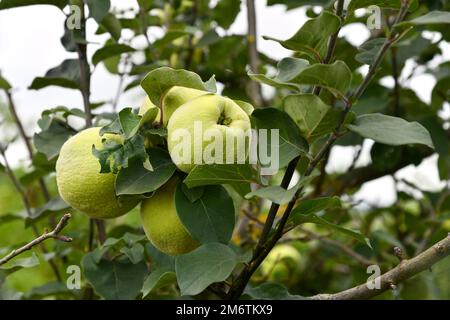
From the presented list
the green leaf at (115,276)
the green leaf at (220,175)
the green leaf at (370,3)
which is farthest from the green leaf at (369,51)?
the green leaf at (115,276)

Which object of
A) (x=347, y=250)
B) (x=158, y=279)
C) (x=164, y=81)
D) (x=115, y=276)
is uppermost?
(x=164, y=81)

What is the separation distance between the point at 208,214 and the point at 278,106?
1.21ft

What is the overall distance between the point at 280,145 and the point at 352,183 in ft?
2.61

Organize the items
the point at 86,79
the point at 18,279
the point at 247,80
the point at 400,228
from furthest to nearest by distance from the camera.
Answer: the point at 18,279, the point at 400,228, the point at 247,80, the point at 86,79

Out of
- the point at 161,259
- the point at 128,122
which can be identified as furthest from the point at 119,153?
the point at 161,259

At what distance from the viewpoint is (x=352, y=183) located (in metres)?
1.50

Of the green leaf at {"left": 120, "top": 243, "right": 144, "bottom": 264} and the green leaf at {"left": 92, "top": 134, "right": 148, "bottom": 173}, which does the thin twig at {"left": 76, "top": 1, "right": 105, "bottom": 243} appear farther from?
the green leaf at {"left": 92, "top": 134, "right": 148, "bottom": 173}

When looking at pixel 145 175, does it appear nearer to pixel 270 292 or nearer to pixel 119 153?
pixel 119 153

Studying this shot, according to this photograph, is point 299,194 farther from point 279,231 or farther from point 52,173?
point 52,173

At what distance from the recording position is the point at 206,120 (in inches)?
28.6

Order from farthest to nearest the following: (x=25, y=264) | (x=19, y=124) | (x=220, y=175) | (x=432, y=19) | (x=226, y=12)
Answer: (x=226, y=12), (x=19, y=124), (x=25, y=264), (x=220, y=175), (x=432, y=19)
